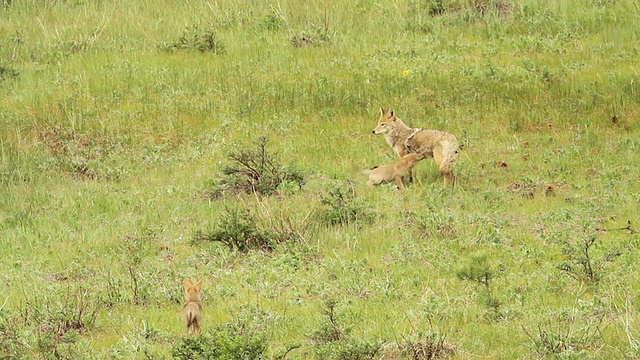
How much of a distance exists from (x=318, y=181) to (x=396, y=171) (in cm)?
97

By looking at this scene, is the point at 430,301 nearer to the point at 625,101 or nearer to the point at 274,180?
the point at 274,180

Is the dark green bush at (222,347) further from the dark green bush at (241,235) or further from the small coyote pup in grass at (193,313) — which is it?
the dark green bush at (241,235)

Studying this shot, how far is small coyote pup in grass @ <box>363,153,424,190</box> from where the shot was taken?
13344mm

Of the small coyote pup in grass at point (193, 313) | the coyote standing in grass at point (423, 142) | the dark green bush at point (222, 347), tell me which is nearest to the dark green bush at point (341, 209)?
the coyote standing in grass at point (423, 142)

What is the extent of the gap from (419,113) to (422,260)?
5.82 meters

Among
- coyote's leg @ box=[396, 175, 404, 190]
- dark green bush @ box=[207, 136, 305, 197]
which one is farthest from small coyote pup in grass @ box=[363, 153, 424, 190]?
dark green bush @ box=[207, 136, 305, 197]

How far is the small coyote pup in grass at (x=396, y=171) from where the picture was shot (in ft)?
43.8

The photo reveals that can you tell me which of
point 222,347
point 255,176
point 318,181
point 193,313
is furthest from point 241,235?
point 222,347

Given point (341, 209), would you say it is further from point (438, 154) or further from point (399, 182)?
point (438, 154)

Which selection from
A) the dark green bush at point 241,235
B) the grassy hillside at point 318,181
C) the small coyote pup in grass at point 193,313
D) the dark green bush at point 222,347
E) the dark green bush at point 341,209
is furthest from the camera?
the dark green bush at point 341,209

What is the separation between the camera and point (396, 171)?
1334 centimetres

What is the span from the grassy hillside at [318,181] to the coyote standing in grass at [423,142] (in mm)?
301

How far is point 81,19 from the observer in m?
20.9

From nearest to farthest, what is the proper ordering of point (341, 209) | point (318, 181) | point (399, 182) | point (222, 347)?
point (222, 347)
point (341, 209)
point (399, 182)
point (318, 181)
